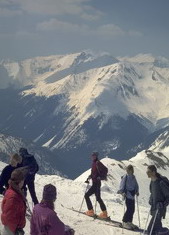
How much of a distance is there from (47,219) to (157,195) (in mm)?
8398

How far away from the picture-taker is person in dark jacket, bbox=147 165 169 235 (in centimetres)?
1856

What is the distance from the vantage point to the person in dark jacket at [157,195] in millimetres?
18562

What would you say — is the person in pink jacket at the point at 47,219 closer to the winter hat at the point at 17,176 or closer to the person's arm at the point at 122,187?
the winter hat at the point at 17,176

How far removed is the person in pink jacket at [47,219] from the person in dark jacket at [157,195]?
7.64 metres

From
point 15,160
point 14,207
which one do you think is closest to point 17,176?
point 14,207

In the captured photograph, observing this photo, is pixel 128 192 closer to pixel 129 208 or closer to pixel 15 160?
pixel 129 208

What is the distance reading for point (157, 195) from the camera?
18.7m

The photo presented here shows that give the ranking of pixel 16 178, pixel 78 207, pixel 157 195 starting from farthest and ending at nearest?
pixel 78 207
pixel 157 195
pixel 16 178

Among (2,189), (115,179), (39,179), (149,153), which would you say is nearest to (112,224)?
(2,189)

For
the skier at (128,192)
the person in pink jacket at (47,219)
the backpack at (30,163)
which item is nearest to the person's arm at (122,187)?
the skier at (128,192)

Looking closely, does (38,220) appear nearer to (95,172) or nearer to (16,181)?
(16,181)

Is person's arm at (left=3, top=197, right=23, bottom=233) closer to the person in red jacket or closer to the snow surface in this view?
the person in red jacket

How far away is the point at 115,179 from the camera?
3258 inches

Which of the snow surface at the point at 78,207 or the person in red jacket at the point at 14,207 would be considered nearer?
the person in red jacket at the point at 14,207
